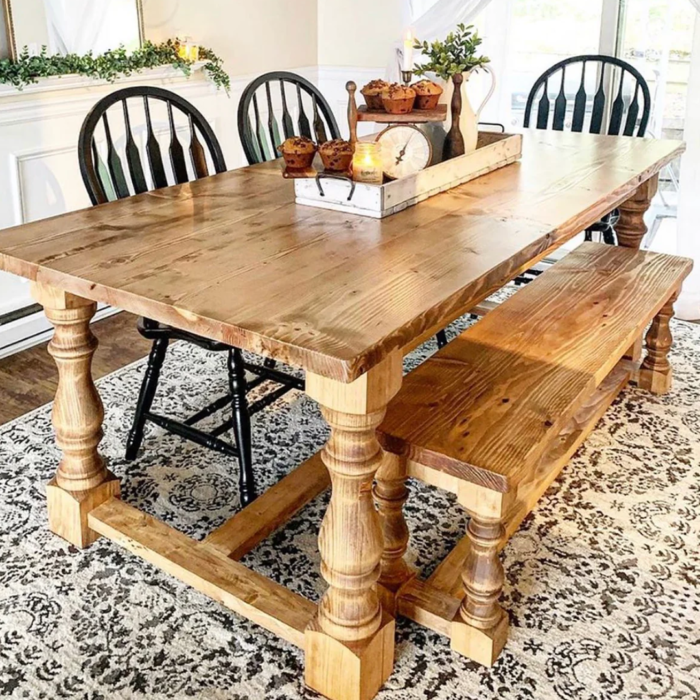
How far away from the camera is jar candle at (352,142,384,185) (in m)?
1.91

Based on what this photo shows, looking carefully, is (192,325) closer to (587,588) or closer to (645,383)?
(587,588)

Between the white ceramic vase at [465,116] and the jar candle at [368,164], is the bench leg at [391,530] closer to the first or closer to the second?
the jar candle at [368,164]

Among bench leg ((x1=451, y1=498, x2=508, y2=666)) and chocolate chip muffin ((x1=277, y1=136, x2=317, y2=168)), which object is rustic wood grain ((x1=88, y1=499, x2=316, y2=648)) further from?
chocolate chip muffin ((x1=277, y1=136, x2=317, y2=168))

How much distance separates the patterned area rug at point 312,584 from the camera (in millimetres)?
1616

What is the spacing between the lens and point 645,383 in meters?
2.77

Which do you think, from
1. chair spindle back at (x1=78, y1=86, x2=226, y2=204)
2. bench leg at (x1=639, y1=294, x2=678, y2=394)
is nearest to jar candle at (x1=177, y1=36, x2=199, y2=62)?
chair spindle back at (x1=78, y1=86, x2=226, y2=204)

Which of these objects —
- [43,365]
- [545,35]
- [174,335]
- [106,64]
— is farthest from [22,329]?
[545,35]

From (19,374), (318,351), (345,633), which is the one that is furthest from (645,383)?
(19,374)

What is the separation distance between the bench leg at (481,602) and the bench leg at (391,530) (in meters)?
0.15

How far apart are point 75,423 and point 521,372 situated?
1012 mm

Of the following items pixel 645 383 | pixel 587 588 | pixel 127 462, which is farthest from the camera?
pixel 645 383

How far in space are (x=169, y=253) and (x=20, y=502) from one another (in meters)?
0.91

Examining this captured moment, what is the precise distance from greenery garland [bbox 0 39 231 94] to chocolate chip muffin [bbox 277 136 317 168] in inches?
49.2

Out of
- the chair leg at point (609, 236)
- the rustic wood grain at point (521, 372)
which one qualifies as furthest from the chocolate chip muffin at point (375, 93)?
the chair leg at point (609, 236)
